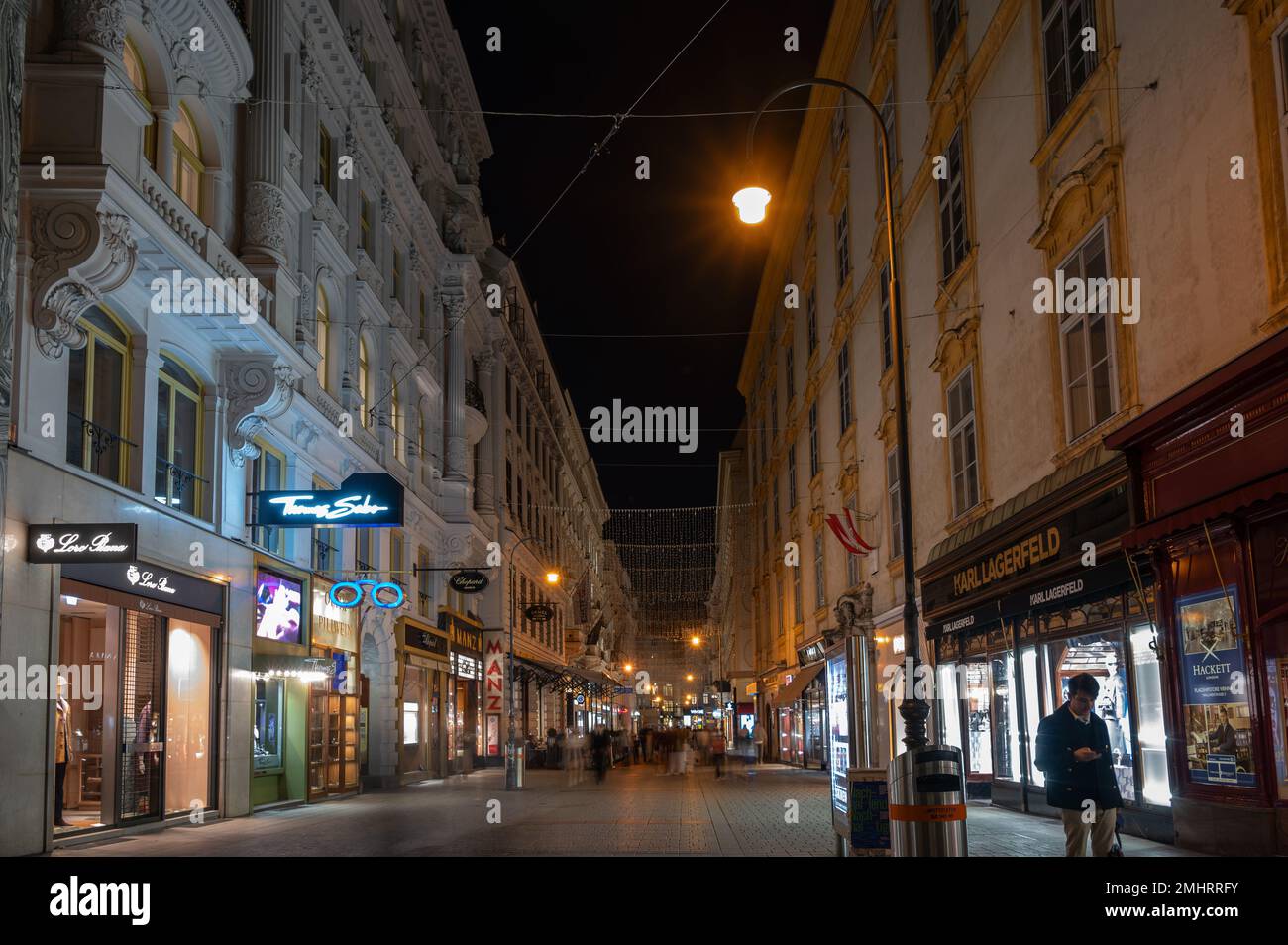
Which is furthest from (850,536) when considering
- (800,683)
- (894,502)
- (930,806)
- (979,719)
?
(930,806)

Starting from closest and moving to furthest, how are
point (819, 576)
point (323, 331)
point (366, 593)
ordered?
1. point (366, 593)
2. point (323, 331)
3. point (819, 576)

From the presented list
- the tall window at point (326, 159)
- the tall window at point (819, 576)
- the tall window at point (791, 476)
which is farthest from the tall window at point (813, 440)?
the tall window at point (326, 159)

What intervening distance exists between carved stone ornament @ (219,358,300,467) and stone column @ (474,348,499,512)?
23.6 m

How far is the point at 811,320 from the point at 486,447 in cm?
1352

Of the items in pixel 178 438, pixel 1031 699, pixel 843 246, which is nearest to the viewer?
pixel 1031 699

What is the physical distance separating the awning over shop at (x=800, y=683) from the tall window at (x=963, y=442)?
14.2 m

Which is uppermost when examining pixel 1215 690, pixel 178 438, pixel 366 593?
pixel 178 438

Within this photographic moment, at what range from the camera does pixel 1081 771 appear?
36.8 feet

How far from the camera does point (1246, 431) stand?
12188 millimetres

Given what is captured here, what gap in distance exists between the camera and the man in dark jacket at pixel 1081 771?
11164mm

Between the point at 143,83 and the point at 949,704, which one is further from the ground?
the point at 143,83

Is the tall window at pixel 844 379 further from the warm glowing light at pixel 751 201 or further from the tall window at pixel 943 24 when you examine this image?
the warm glowing light at pixel 751 201

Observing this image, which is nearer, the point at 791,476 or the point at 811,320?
the point at 811,320

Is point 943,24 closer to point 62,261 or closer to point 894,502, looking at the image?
point 894,502
